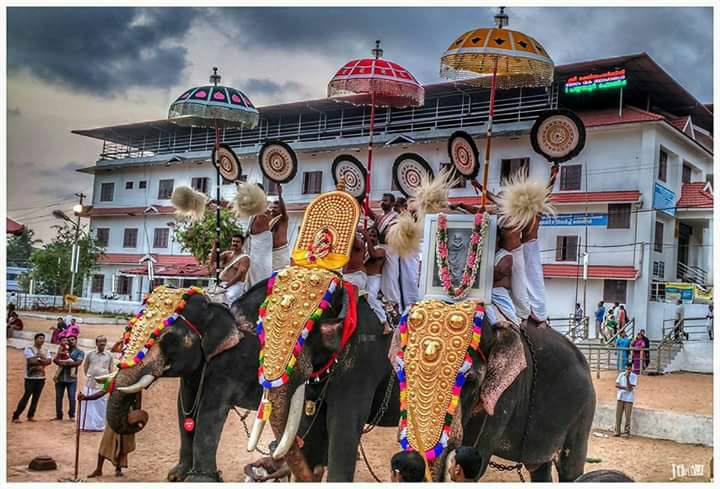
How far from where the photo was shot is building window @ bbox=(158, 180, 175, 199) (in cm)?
2845

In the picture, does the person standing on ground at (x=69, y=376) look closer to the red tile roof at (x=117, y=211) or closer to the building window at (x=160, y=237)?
the red tile roof at (x=117, y=211)

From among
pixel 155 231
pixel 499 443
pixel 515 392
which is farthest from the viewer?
pixel 155 231

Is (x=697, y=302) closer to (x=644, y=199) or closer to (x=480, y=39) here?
(x=644, y=199)

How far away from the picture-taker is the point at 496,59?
712 centimetres

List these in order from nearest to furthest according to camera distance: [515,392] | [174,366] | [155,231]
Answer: [515,392] < [174,366] < [155,231]

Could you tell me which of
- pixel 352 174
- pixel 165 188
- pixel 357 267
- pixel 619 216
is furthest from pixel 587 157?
pixel 357 267

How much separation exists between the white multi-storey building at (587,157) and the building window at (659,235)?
0.14 feet

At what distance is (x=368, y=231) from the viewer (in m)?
7.59

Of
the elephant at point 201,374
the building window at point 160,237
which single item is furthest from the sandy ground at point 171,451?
the building window at point 160,237

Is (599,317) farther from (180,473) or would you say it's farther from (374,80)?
(180,473)

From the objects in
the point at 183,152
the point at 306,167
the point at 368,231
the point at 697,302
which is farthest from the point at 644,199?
the point at 368,231

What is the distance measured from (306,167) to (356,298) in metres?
20.1

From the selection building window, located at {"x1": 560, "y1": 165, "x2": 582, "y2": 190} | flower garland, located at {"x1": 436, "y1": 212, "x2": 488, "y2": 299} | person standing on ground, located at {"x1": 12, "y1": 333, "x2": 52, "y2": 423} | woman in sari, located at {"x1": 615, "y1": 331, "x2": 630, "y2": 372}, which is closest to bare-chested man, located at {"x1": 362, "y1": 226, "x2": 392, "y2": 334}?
flower garland, located at {"x1": 436, "y1": 212, "x2": 488, "y2": 299}

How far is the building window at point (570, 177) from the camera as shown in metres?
23.2
